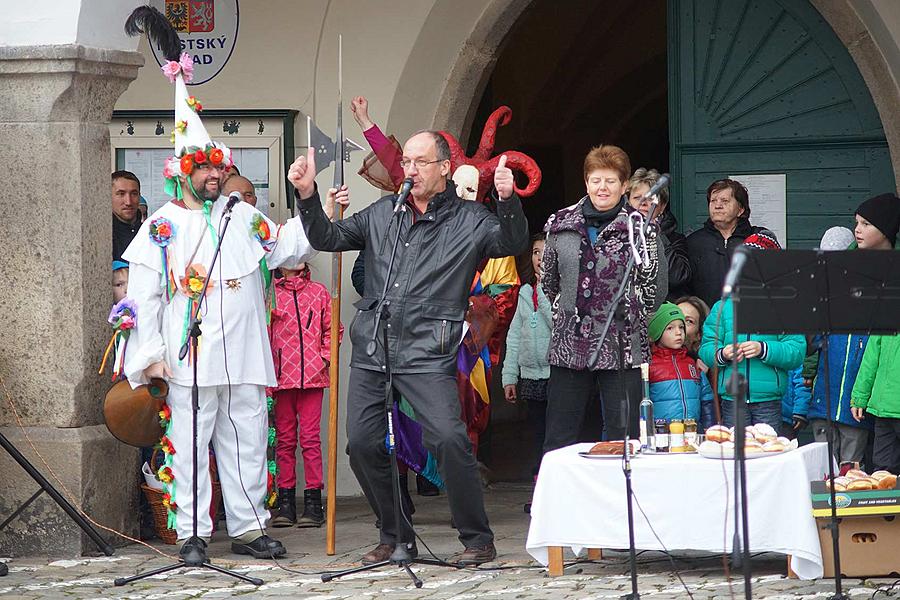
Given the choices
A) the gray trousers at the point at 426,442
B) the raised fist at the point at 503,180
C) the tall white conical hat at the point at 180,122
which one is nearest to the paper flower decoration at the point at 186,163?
the tall white conical hat at the point at 180,122

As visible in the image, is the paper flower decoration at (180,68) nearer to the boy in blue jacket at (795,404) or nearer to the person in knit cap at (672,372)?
the person in knit cap at (672,372)

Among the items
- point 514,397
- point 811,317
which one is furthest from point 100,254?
point 811,317

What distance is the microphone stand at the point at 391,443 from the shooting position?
6930 mm

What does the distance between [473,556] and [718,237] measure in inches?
97.2

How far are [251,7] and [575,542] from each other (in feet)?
15.7

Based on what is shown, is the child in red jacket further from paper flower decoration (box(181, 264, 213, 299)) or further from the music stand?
the music stand

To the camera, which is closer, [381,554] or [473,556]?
[473,556]

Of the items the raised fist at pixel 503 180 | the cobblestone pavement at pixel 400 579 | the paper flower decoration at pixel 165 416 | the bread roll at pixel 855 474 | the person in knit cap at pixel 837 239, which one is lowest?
the cobblestone pavement at pixel 400 579

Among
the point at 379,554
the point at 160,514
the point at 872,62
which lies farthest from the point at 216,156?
the point at 872,62

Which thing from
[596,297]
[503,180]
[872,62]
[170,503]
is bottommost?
[170,503]

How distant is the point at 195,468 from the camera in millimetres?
7367

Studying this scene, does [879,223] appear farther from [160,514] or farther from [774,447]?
[160,514]

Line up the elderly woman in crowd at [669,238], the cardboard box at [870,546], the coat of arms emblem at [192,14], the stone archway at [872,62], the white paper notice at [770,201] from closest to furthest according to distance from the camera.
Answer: the cardboard box at [870,546] < the elderly woman in crowd at [669,238] < the stone archway at [872,62] < the white paper notice at [770,201] < the coat of arms emblem at [192,14]

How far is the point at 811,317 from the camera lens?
6.16m
